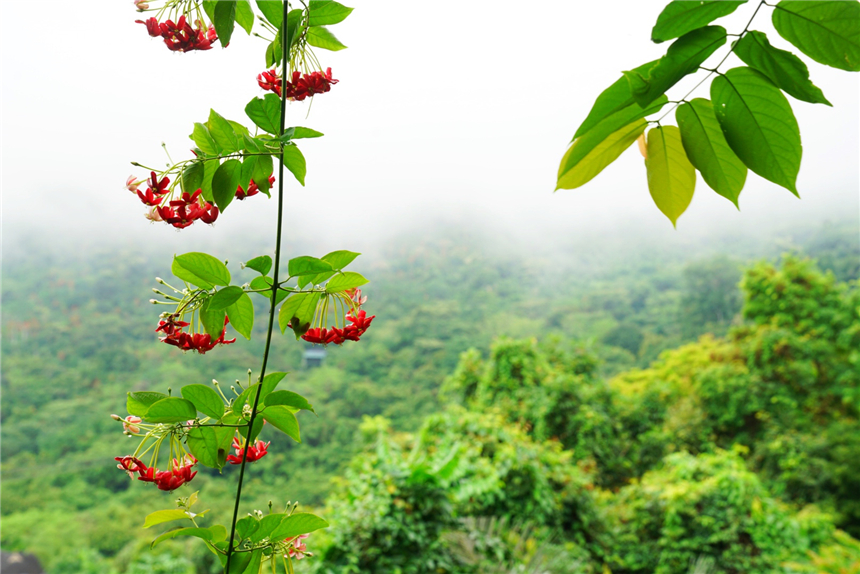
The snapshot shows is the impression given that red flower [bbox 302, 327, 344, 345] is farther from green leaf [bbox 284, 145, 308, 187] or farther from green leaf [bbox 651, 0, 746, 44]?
green leaf [bbox 651, 0, 746, 44]

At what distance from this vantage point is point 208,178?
28 centimetres

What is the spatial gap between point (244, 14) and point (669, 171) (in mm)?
276

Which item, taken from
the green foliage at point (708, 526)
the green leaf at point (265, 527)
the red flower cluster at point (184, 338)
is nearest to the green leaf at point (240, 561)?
the green leaf at point (265, 527)

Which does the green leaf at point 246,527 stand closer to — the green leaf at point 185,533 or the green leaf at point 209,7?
the green leaf at point 185,533


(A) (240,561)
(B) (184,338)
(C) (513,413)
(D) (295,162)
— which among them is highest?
(D) (295,162)

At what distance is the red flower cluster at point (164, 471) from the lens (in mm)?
283

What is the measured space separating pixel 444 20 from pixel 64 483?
11.1m

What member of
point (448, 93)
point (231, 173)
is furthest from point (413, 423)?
point (448, 93)

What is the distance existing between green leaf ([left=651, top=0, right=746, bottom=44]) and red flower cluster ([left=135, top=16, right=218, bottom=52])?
29 centimetres

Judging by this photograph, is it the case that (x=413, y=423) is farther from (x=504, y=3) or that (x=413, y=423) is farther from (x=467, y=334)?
(x=504, y=3)

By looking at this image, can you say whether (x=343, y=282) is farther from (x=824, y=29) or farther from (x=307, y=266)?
(x=824, y=29)

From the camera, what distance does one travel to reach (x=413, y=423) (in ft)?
25.8

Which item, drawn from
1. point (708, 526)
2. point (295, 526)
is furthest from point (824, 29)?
point (708, 526)

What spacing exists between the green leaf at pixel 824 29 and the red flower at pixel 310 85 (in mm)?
263
